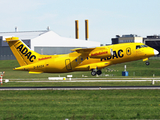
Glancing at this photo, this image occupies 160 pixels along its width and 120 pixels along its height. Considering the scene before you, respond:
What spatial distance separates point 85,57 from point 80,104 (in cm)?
2390

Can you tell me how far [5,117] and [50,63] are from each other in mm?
30288

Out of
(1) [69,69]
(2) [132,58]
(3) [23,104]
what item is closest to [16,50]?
(1) [69,69]

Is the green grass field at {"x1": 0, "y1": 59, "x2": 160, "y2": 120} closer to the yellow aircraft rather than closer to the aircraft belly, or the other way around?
the yellow aircraft

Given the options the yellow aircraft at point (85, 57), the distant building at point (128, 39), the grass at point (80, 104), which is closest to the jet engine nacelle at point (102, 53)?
the yellow aircraft at point (85, 57)

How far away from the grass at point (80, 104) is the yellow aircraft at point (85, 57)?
1323 centimetres

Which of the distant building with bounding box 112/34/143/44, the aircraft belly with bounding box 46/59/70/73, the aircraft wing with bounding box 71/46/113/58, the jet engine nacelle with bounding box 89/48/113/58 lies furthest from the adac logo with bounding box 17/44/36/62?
the distant building with bounding box 112/34/143/44

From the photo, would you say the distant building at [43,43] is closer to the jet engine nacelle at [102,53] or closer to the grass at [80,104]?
the jet engine nacelle at [102,53]

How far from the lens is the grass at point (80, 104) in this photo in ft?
79.9

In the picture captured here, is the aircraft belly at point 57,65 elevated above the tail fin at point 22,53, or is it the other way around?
the tail fin at point 22,53

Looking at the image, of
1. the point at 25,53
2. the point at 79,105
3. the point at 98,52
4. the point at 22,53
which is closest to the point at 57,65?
the point at 25,53

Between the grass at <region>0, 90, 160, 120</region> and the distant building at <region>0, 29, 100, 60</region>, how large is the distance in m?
73.9

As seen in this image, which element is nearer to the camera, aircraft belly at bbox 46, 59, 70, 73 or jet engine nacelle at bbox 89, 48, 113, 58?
jet engine nacelle at bbox 89, 48, 113, 58

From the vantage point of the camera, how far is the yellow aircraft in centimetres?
5078

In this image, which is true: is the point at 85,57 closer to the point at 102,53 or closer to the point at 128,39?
the point at 102,53
